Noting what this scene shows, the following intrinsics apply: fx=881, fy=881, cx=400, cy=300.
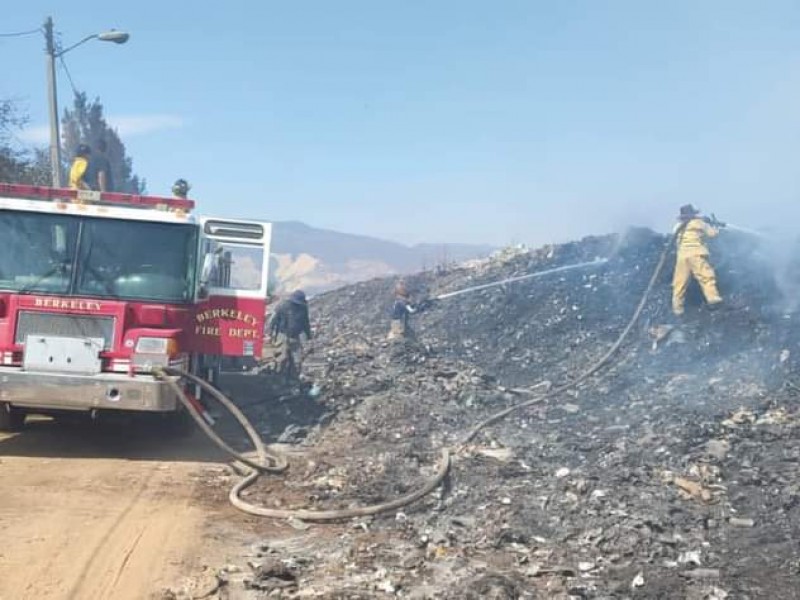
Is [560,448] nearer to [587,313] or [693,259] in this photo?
[693,259]

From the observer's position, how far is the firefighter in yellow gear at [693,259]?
12.8m

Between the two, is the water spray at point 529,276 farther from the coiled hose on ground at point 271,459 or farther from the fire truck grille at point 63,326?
the fire truck grille at point 63,326

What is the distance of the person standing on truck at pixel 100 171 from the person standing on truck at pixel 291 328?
3176mm

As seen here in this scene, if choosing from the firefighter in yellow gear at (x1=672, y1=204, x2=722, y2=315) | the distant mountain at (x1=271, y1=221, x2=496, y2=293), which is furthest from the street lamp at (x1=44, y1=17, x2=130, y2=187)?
the distant mountain at (x1=271, y1=221, x2=496, y2=293)

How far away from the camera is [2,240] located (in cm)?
891

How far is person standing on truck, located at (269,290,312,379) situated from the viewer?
1302 centimetres

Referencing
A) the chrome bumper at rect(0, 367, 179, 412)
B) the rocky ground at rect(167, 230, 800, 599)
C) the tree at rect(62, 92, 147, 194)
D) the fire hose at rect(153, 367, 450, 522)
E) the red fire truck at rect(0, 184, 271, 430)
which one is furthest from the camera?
the tree at rect(62, 92, 147, 194)

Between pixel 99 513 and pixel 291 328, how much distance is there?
21.2 ft

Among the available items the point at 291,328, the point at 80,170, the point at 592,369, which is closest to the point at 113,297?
the point at 80,170

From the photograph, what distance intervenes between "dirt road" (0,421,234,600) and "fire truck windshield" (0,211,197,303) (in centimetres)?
169

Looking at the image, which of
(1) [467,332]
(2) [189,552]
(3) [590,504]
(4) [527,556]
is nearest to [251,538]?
(2) [189,552]

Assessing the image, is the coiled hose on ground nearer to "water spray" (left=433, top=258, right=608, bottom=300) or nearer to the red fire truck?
the red fire truck

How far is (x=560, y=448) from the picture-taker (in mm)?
8727

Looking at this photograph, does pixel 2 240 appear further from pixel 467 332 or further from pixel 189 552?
pixel 467 332
